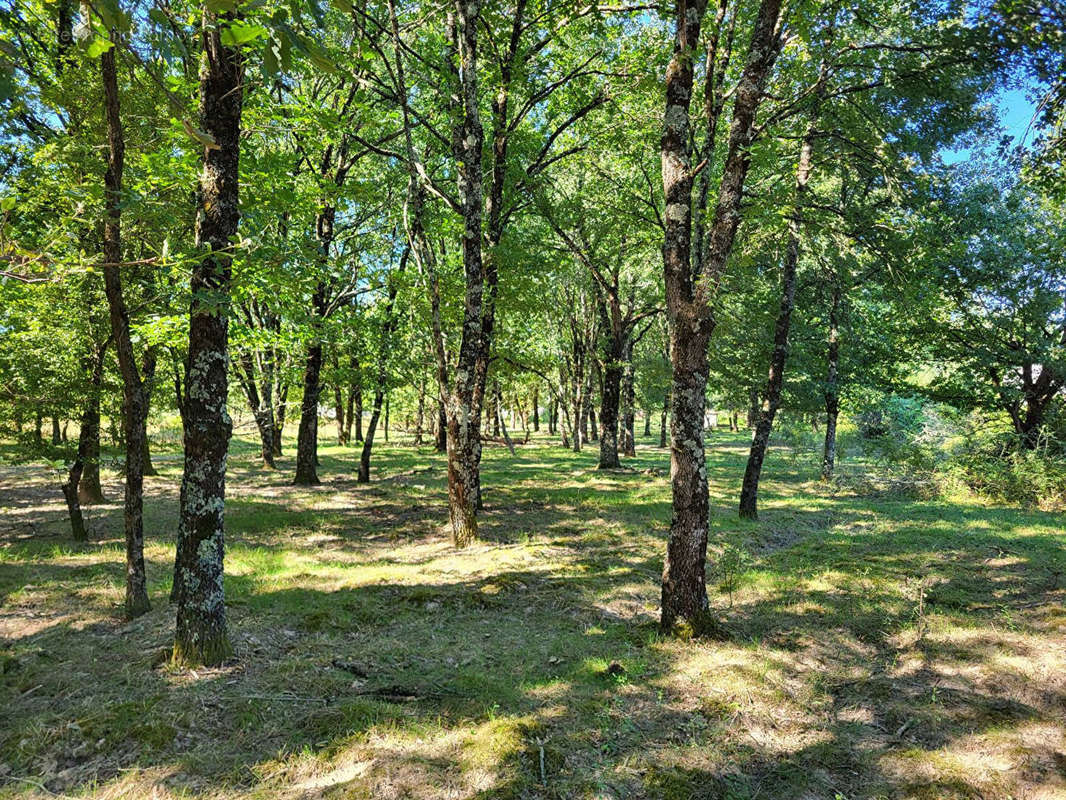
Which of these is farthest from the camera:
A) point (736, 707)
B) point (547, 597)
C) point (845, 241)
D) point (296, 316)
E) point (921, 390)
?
point (921, 390)

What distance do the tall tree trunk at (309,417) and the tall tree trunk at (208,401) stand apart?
1263cm

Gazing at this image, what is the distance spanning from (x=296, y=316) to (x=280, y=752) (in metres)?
11.5

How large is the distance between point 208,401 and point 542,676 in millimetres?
4425

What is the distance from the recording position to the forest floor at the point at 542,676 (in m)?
4.11

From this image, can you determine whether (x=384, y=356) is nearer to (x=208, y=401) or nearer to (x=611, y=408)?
(x=611, y=408)

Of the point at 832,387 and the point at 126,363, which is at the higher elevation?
the point at 832,387

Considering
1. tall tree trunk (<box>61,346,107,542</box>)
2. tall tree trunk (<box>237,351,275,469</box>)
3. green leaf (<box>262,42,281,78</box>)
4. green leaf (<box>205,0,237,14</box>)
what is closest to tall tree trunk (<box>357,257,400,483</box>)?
tall tree trunk (<box>237,351,275,469</box>)

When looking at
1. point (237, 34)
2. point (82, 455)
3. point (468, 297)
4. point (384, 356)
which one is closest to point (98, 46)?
point (237, 34)

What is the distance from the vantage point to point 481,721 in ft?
15.5

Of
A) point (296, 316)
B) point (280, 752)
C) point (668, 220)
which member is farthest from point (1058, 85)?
point (296, 316)

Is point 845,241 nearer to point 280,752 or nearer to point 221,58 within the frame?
point 221,58

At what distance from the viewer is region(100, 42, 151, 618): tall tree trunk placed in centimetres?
611

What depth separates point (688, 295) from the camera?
6.41 metres

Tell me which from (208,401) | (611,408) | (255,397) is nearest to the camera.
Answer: (208,401)
